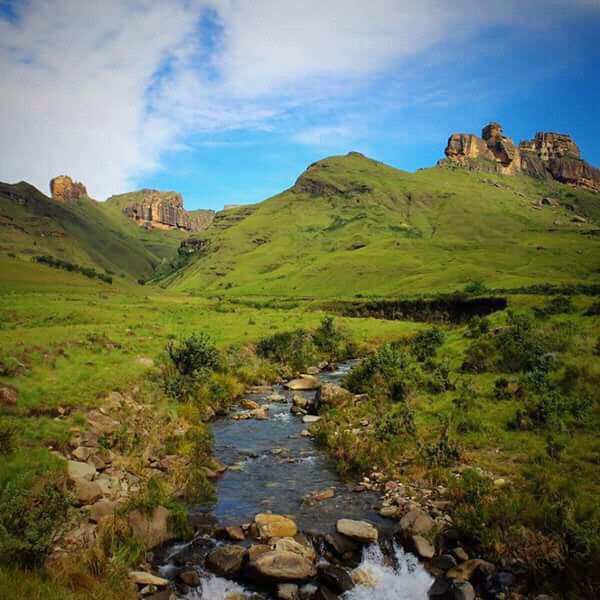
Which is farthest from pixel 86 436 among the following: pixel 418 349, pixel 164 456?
pixel 418 349

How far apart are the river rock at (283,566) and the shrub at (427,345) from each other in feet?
88.0

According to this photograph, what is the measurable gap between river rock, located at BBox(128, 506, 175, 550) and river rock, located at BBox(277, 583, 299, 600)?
512cm

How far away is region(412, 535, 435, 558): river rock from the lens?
16.1m

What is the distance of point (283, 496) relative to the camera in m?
21.2

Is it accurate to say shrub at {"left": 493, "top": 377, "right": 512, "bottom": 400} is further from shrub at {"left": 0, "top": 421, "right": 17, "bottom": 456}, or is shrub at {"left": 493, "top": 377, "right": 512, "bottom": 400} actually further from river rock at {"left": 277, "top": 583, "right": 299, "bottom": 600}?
shrub at {"left": 0, "top": 421, "right": 17, "bottom": 456}

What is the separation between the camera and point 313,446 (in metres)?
27.9

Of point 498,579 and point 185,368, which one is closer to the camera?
point 498,579

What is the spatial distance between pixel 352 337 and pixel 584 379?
1577 inches

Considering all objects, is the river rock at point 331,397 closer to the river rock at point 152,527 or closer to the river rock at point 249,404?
the river rock at point 249,404

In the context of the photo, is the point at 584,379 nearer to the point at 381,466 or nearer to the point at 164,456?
the point at 381,466

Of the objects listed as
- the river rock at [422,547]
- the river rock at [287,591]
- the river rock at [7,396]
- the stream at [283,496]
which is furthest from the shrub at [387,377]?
the river rock at [7,396]

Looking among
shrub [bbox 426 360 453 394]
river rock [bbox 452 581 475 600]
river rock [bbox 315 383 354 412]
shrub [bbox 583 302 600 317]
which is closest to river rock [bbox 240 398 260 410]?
river rock [bbox 315 383 354 412]

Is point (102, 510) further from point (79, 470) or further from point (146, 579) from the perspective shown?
point (146, 579)

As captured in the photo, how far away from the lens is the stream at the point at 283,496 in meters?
15.1
